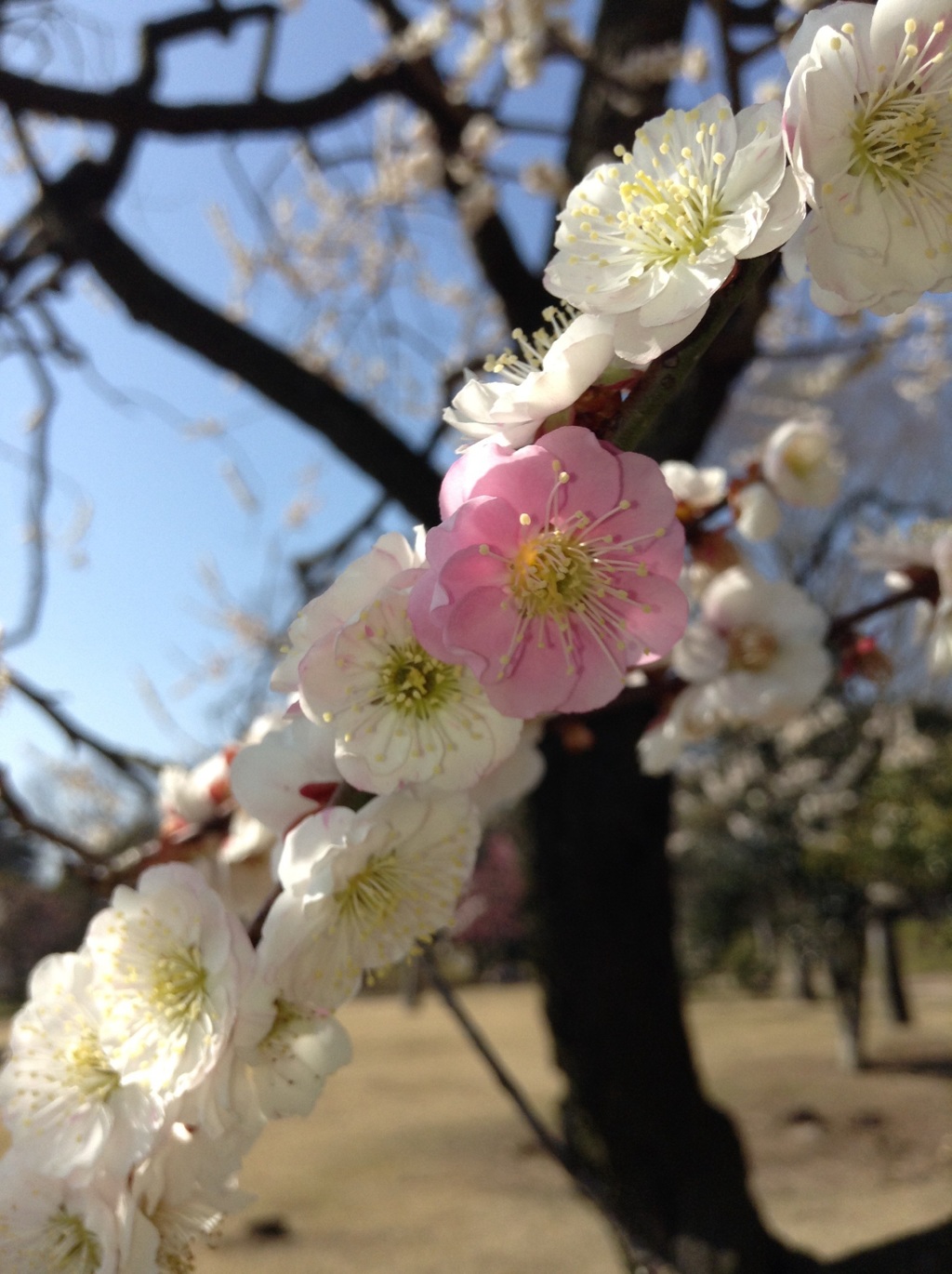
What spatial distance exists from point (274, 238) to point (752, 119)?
2.05m

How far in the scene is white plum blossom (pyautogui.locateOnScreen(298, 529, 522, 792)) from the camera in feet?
1.07

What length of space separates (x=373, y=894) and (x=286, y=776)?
2.7 inches

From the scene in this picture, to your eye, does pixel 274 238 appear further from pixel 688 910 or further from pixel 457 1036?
pixel 688 910

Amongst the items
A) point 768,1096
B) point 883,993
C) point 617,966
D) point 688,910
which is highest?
point 617,966

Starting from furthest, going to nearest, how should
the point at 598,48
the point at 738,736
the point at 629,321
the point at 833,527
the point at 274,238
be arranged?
the point at 738,736 → the point at 833,527 → the point at 274,238 → the point at 598,48 → the point at 629,321

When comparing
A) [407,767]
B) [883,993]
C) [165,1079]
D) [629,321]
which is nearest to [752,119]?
[629,321]

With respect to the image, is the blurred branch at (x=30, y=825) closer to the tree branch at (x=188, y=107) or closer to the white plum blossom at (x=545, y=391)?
the white plum blossom at (x=545, y=391)

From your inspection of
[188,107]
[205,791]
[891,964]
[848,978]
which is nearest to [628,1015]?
[205,791]

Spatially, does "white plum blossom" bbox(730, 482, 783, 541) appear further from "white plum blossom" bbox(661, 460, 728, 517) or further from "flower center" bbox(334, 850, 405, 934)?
"flower center" bbox(334, 850, 405, 934)

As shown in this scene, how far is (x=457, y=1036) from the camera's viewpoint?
4.32m

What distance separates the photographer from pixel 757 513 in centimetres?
57

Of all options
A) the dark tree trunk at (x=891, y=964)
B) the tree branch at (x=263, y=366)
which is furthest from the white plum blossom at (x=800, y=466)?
the dark tree trunk at (x=891, y=964)

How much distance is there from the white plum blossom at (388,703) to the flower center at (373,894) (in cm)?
6

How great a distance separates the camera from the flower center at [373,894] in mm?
386
